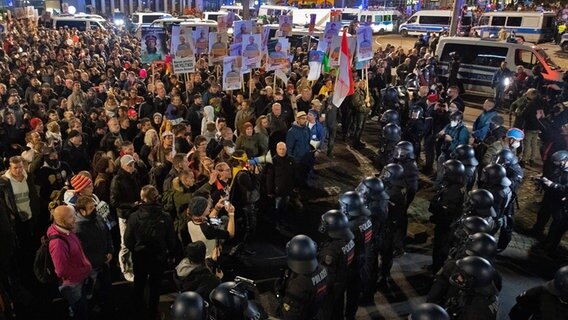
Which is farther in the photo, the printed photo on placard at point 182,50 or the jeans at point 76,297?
the printed photo on placard at point 182,50

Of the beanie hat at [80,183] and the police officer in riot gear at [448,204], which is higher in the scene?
the beanie hat at [80,183]

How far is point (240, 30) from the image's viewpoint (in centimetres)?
1182

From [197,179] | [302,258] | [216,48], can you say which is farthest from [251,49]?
[302,258]

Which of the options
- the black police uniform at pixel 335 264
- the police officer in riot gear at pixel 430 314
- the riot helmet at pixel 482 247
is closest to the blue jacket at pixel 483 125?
the riot helmet at pixel 482 247

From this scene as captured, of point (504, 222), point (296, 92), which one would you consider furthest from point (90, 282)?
point (296, 92)

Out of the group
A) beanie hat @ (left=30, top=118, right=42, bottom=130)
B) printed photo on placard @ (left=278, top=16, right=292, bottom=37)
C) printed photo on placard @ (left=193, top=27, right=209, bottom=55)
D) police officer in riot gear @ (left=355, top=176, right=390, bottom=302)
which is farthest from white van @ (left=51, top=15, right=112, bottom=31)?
police officer in riot gear @ (left=355, top=176, right=390, bottom=302)

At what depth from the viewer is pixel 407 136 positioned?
35.4 ft

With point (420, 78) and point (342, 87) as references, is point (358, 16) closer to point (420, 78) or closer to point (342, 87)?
point (420, 78)

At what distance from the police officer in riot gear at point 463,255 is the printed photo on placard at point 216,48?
9.23m

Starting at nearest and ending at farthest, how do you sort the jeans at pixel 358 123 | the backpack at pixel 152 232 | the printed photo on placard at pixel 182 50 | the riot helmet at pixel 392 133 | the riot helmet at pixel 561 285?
1. the riot helmet at pixel 561 285
2. the backpack at pixel 152 232
3. the riot helmet at pixel 392 133
4. the printed photo on placard at pixel 182 50
5. the jeans at pixel 358 123

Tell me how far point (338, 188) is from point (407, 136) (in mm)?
2153

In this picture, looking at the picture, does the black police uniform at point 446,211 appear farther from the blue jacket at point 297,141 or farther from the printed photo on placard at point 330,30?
the printed photo on placard at point 330,30

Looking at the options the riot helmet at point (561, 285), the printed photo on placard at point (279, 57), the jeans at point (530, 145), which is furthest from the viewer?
the printed photo on placard at point (279, 57)

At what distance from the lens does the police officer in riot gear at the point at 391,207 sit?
20.1 feet
